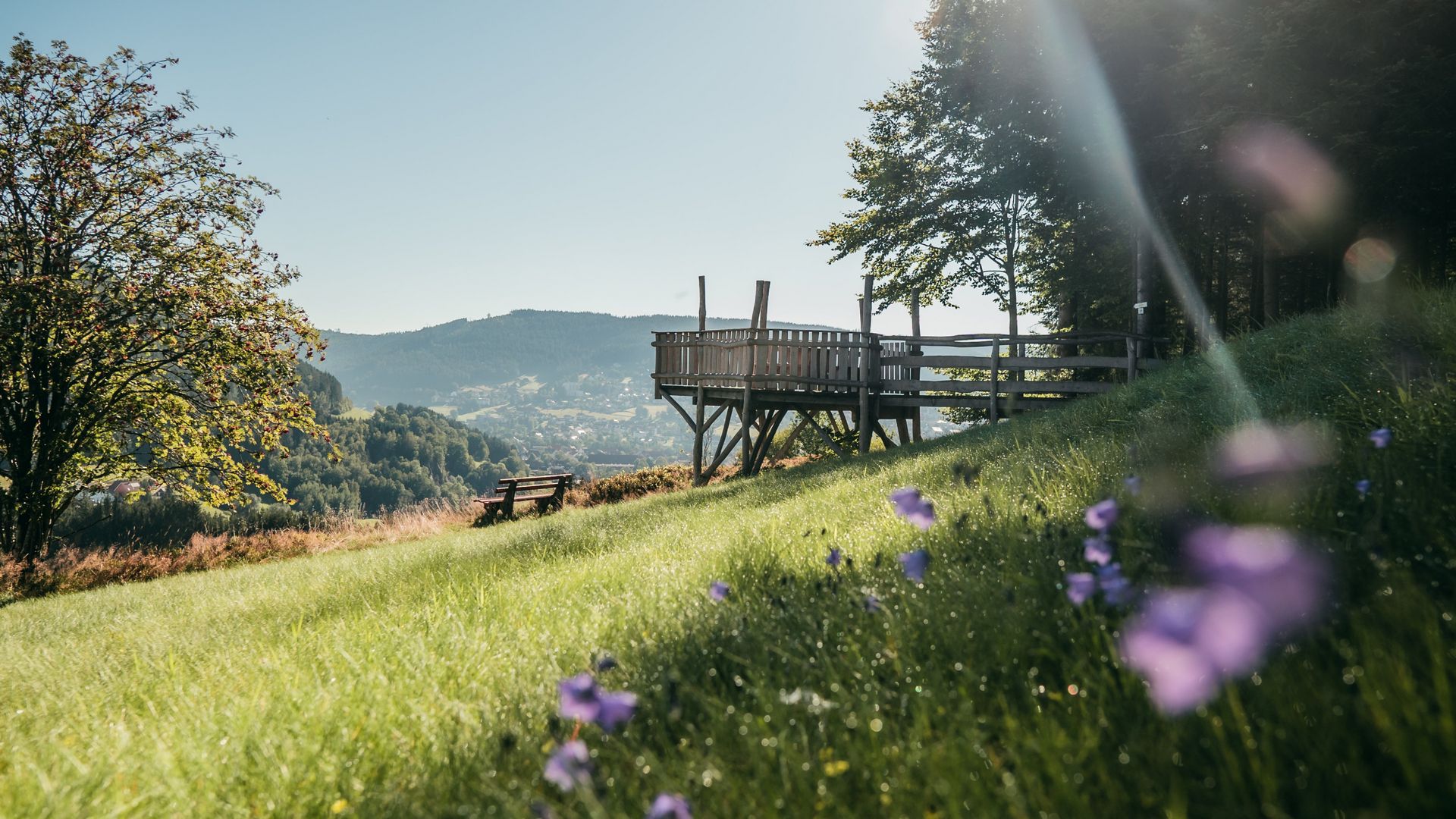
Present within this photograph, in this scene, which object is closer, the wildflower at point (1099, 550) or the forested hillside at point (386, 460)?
the wildflower at point (1099, 550)

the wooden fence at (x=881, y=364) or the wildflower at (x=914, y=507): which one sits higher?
the wooden fence at (x=881, y=364)

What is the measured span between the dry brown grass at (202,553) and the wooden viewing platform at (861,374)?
804 cm

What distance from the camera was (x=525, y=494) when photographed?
19.3 meters

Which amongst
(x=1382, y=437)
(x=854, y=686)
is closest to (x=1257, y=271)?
(x=1382, y=437)

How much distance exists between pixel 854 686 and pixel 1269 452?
2537 millimetres

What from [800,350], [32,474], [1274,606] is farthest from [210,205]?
[1274,606]

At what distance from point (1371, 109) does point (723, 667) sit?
15.6 metres

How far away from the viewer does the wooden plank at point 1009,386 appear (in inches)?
600

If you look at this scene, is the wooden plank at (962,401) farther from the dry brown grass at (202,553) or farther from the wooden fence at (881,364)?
the dry brown grass at (202,553)

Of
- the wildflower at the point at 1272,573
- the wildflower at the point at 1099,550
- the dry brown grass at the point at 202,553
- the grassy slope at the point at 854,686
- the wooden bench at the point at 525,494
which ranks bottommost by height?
the dry brown grass at the point at 202,553

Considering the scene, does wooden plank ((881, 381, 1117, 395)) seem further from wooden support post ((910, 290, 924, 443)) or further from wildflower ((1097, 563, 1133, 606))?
wildflower ((1097, 563, 1133, 606))

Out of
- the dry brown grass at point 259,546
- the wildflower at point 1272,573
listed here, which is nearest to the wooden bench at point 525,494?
the dry brown grass at point 259,546

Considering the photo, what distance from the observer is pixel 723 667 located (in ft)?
7.55

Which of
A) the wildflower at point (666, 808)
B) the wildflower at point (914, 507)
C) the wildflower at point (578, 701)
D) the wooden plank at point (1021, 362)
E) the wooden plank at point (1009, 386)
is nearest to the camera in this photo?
the wildflower at point (666, 808)
